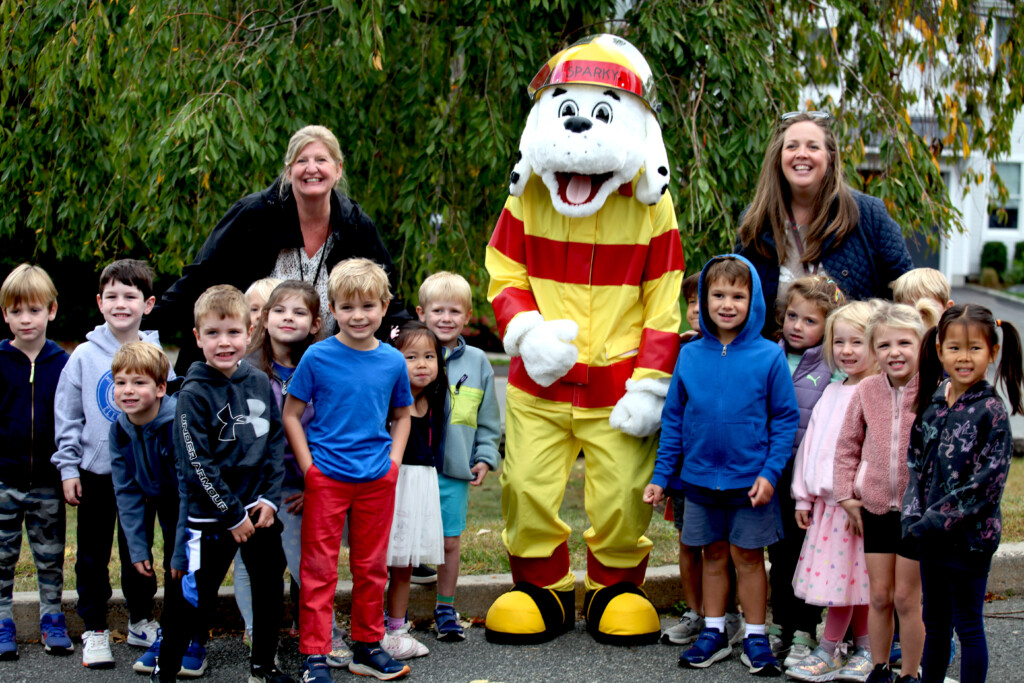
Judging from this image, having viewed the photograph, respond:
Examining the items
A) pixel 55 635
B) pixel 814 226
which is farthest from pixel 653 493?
pixel 55 635

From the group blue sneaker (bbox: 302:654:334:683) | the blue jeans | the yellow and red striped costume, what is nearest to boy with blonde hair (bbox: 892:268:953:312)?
the yellow and red striped costume

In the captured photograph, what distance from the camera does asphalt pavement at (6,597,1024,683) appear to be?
3.78 m

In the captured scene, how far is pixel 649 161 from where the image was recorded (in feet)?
13.7

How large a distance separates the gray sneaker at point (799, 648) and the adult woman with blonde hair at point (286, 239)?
214 centimetres

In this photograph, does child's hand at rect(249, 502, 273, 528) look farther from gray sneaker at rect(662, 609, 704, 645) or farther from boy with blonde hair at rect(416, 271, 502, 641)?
gray sneaker at rect(662, 609, 704, 645)

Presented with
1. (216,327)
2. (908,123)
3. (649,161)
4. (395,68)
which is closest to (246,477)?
(216,327)

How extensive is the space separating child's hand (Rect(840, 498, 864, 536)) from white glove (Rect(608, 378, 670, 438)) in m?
0.76

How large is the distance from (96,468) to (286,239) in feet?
3.78

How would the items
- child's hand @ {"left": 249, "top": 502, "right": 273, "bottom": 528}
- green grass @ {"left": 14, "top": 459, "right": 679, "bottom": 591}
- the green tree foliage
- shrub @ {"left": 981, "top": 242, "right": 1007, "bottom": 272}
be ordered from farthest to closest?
shrub @ {"left": 981, "top": 242, "right": 1007, "bottom": 272} → the green tree foliage → green grass @ {"left": 14, "top": 459, "right": 679, "bottom": 591} → child's hand @ {"left": 249, "top": 502, "right": 273, "bottom": 528}

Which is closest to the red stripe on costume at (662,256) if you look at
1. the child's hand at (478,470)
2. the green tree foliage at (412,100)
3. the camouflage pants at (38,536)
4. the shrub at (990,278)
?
the child's hand at (478,470)

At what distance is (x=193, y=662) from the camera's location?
12.3 feet

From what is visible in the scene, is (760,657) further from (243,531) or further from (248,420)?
(248,420)

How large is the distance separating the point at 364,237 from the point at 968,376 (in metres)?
2.37

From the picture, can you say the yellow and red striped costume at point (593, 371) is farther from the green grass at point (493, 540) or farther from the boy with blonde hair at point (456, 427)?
the green grass at point (493, 540)
